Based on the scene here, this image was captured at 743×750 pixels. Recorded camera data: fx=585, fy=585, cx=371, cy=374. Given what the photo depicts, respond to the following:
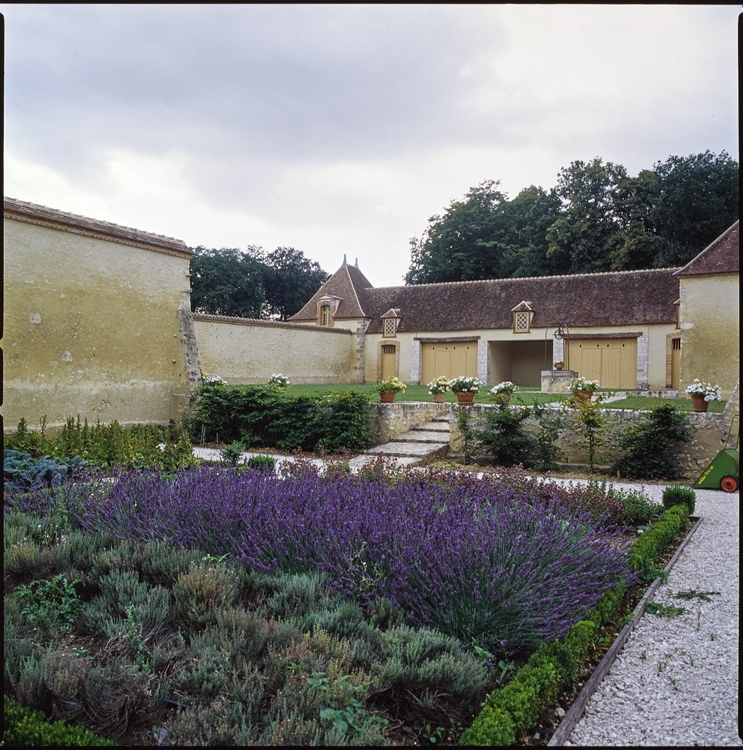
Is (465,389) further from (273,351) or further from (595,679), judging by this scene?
(273,351)

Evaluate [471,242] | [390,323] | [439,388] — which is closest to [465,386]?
[439,388]

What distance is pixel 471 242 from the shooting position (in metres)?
31.8

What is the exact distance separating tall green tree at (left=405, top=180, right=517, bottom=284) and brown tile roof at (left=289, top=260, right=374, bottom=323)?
6.85 m

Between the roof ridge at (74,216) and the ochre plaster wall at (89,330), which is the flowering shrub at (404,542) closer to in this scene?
the ochre plaster wall at (89,330)

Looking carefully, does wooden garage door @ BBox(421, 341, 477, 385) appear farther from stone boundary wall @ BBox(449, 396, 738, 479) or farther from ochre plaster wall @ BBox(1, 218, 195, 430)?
stone boundary wall @ BBox(449, 396, 738, 479)

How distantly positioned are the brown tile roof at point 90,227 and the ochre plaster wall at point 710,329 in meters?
12.0

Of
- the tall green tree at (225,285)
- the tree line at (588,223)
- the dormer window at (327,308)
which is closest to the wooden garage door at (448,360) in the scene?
the dormer window at (327,308)

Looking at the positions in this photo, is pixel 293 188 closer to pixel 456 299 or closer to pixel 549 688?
pixel 456 299

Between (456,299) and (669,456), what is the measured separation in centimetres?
1660

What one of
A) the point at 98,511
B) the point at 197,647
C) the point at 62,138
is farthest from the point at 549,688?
the point at 62,138

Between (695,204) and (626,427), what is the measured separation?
18.3 meters

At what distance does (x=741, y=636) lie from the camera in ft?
5.12

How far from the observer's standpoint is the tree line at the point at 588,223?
22.5 m

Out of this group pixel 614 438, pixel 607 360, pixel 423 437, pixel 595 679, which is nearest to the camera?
pixel 595 679
